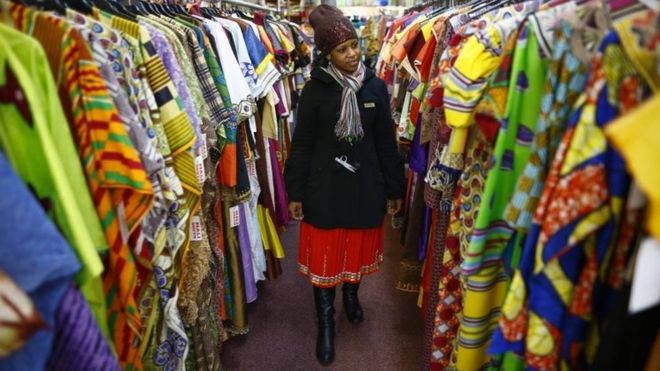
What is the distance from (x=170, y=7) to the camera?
136 cm

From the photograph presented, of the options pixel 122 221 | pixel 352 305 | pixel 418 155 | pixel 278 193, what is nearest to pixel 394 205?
pixel 418 155

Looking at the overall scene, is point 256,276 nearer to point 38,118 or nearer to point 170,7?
point 170,7

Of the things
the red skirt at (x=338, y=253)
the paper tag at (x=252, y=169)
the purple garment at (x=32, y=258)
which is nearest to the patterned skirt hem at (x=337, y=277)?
the red skirt at (x=338, y=253)

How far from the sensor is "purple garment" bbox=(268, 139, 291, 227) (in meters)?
1.96

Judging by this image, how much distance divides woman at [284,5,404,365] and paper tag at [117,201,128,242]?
764mm

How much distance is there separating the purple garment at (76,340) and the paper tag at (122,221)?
16cm

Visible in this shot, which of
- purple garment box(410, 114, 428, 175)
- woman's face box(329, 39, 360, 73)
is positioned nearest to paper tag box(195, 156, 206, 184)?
woman's face box(329, 39, 360, 73)

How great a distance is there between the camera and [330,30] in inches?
54.1

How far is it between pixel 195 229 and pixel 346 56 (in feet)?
2.49

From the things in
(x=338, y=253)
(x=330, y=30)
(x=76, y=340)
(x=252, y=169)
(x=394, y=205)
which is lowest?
(x=338, y=253)

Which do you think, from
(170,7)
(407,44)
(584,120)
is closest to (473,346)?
(584,120)

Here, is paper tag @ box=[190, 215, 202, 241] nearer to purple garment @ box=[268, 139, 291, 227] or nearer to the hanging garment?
the hanging garment

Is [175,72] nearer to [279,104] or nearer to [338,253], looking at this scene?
[338,253]

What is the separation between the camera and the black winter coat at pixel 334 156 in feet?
4.67
